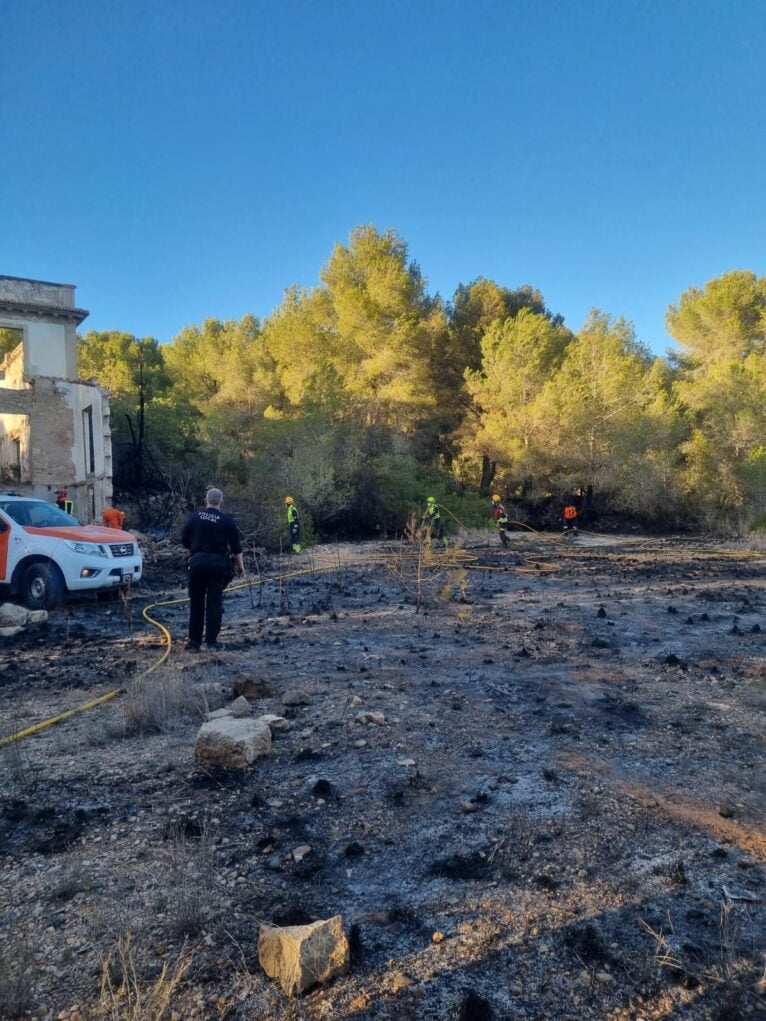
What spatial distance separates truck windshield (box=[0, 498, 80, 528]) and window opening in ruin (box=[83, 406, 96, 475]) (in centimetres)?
1222

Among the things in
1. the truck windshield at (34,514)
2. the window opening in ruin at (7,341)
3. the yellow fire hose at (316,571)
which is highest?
the window opening in ruin at (7,341)

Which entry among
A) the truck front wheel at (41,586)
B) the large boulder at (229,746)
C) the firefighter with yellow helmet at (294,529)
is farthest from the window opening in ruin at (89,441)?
the large boulder at (229,746)

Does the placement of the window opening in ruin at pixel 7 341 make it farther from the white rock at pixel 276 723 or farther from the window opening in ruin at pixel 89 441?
the white rock at pixel 276 723

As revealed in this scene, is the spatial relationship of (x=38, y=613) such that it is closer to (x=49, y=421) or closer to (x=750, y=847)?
(x=750, y=847)

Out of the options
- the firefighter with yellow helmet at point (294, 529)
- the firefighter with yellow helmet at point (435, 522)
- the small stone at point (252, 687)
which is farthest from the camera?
the firefighter with yellow helmet at point (435, 522)

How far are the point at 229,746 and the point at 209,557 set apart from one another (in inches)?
135

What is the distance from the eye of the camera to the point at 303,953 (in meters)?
2.35

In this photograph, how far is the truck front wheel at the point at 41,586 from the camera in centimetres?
961

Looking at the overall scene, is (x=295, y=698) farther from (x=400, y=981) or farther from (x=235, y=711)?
(x=400, y=981)

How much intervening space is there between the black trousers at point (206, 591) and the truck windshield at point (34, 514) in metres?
4.03

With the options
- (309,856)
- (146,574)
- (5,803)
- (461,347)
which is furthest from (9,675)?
(461,347)

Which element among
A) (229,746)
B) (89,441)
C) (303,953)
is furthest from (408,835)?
(89,441)

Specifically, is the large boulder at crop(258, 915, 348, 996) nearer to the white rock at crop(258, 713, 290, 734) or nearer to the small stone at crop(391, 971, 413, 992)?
the small stone at crop(391, 971, 413, 992)

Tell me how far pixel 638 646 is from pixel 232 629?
5186 millimetres
